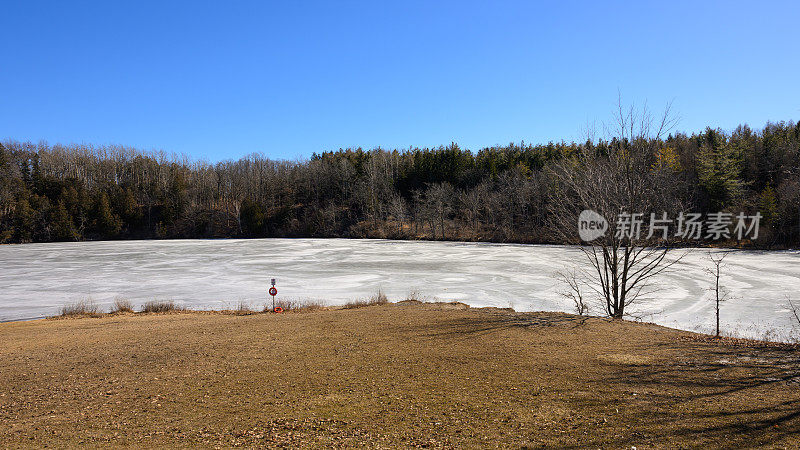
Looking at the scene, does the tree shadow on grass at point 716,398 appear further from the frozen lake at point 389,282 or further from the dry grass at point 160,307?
the dry grass at point 160,307

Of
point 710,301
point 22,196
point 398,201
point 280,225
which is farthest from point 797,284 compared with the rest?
point 22,196

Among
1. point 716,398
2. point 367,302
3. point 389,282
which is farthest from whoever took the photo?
Result: point 389,282

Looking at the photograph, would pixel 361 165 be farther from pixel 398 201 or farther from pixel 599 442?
pixel 599 442

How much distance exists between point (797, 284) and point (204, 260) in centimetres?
3185

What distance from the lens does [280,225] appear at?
67.6m

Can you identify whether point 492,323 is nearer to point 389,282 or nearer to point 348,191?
point 389,282

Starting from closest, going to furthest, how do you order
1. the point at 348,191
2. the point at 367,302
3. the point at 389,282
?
the point at 367,302
the point at 389,282
the point at 348,191

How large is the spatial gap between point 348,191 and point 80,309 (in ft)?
194

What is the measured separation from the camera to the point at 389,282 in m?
20.4

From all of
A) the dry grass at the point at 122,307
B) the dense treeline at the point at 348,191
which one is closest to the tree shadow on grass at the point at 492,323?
the dry grass at the point at 122,307

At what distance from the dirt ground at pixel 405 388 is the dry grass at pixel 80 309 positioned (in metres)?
5.04

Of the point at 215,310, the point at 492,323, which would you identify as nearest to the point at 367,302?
the point at 215,310

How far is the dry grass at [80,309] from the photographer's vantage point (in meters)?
14.8

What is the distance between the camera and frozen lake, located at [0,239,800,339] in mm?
14666
